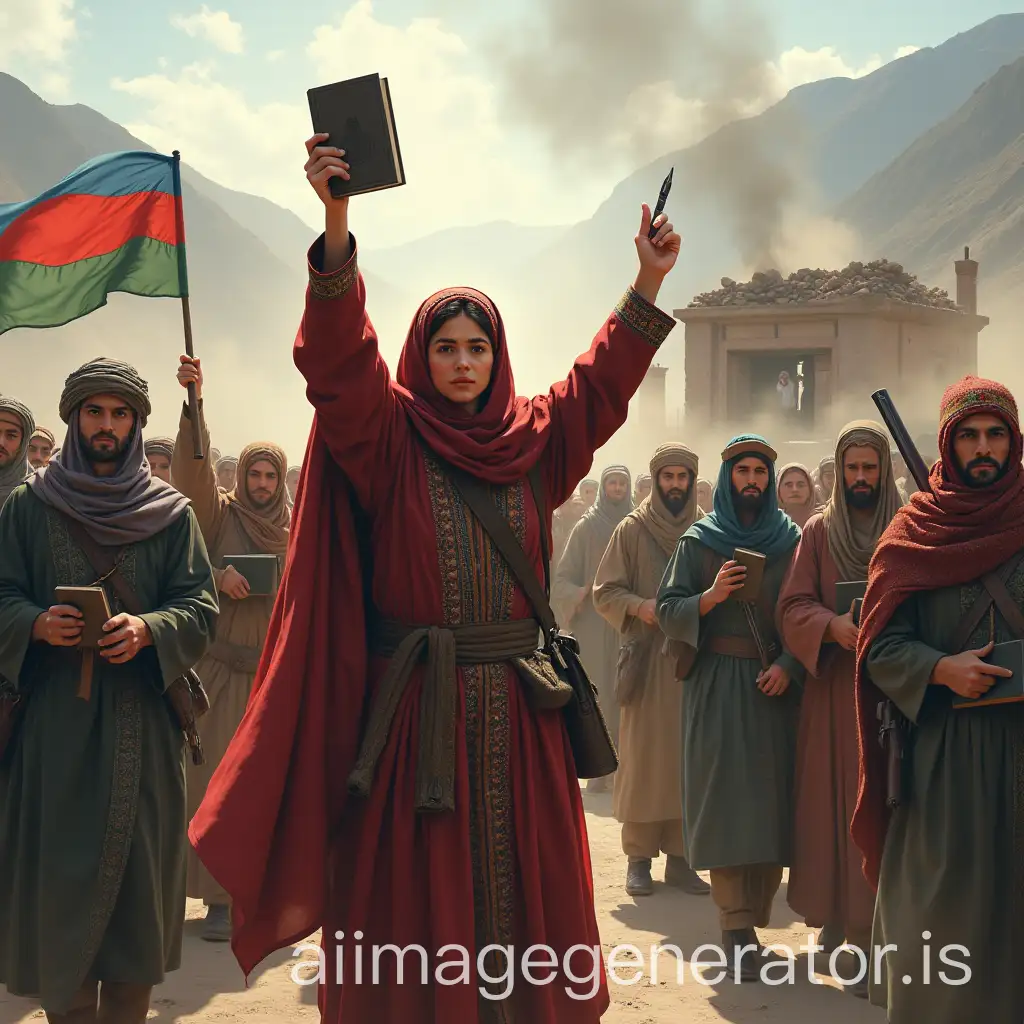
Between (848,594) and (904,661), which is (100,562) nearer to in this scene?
(904,661)

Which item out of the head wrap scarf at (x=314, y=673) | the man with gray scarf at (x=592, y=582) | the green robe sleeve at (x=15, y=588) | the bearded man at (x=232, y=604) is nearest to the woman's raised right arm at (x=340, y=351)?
the head wrap scarf at (x=314, y=673)

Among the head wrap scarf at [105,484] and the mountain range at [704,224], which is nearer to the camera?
the head wrap scarf at [105,484]

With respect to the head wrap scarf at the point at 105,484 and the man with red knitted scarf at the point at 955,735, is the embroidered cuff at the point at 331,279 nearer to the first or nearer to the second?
the head wrap scarf at the point at 105,484

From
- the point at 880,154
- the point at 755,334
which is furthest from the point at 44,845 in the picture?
the point at 880,154

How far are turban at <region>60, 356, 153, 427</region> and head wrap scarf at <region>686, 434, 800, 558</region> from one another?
2728 millimetres

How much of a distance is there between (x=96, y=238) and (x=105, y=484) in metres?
1.78

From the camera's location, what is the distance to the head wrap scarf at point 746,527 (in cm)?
629

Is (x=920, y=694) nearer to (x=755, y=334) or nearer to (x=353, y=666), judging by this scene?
(x=353, y=666)

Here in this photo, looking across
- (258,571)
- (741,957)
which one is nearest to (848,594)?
(741,957)

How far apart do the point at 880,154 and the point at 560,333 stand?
58076 millimetres

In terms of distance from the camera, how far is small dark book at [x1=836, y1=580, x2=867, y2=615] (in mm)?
5504

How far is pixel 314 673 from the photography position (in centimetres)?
354

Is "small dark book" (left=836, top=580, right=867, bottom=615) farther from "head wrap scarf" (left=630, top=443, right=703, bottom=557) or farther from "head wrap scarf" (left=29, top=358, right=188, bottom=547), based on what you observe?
"head wrap scarf" (left=29, top=358, right=188, bottom=547)

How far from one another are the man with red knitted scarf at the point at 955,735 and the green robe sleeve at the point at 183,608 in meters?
2.07
